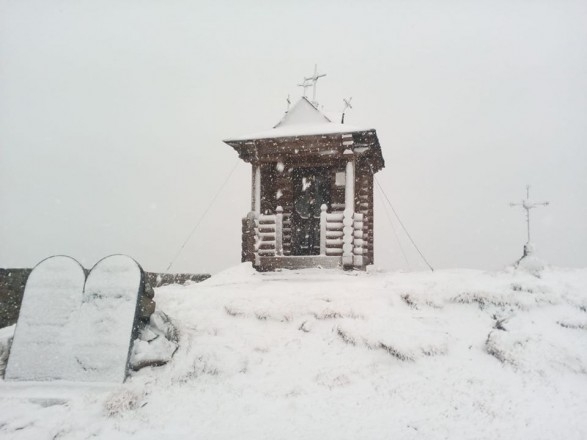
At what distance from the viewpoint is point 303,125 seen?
574 inches

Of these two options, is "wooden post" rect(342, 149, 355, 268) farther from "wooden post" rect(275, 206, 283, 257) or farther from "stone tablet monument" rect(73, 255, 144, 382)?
"stone tablet monument" rect(73, 255, 144, 382)

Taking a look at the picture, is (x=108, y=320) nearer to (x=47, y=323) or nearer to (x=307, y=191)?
(x=47, y=323)

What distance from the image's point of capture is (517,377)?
5785mm

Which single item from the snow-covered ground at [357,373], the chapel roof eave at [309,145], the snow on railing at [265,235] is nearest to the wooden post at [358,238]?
the chapel roof eave at [309,145]

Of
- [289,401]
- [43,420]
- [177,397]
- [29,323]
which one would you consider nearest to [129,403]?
[177,397]

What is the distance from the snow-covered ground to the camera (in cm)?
502

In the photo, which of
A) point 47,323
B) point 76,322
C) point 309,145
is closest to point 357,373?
point 76,322

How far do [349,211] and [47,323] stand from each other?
346 inches

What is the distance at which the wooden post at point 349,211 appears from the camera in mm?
12859

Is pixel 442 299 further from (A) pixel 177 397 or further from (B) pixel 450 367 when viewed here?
(A) pixel 177 397

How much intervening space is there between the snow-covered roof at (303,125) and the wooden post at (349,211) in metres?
0.95

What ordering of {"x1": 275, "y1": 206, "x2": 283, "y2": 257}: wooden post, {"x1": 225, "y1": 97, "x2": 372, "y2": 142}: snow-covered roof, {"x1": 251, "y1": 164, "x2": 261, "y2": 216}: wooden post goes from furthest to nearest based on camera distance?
{"x1": 251, "y1": 164, "x2": 261, "y2": 216}: wooden post
{"x1": 275, "y1": 206, "x2": 283, "y2": 257}: wooden post
{"x1": 225, "y1": 97, "x2": 372, "y2": 142}: snow-covered roof

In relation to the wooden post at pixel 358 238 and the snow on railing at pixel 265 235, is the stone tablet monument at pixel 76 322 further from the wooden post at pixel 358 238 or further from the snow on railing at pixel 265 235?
the wooden post at pixel 358 238

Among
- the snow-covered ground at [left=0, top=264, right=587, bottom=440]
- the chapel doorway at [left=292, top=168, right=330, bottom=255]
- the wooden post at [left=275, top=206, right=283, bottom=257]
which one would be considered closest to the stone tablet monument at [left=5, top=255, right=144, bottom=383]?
the snow-covered ground at [left=0, top=264, right=587, bottom=440]
